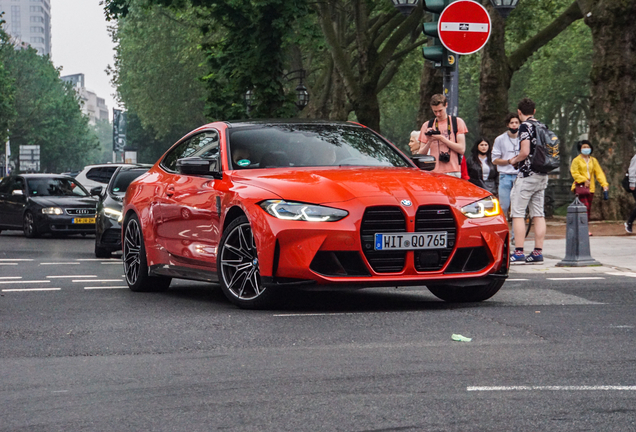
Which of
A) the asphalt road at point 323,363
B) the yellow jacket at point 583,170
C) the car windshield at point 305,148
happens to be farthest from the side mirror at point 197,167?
the yellow jacket at point 583,170

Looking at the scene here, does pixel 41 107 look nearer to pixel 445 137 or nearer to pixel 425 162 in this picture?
pixel 445 137

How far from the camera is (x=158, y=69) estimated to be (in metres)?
59.0

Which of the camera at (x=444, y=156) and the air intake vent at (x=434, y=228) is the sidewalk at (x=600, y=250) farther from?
the air intake vent at (x=434, y=228)

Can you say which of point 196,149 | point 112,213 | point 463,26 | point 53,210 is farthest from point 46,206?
point 196,149

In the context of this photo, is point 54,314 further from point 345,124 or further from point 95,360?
point 345,124

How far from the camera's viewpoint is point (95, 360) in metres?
6.19

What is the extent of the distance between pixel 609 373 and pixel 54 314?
444 cm

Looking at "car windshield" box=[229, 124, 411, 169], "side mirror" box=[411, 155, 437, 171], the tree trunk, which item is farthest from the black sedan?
"side mirror" box=[411, 155, 437, 171]

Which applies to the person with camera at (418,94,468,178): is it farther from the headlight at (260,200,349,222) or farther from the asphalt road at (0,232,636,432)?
the headlight at (260,200,349,222)

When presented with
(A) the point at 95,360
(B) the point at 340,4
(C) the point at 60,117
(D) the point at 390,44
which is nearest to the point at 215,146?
(A) the point at 95,360

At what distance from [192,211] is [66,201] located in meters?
15.4

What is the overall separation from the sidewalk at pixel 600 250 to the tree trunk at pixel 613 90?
149 centimetres

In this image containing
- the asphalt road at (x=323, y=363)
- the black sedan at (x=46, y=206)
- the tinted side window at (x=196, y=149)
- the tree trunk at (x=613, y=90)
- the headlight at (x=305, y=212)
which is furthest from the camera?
the black sedan at (x=46, y=206)

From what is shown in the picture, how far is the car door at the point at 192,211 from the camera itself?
8922 millimetres
